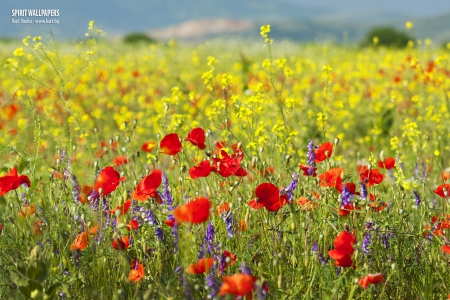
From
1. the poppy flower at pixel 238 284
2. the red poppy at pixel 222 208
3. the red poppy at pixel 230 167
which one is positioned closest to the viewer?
the poppy flower at pixel 238 284

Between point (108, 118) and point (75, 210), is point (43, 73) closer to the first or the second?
point (108, 118)

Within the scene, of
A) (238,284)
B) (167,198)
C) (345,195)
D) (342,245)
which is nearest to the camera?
(238,284)

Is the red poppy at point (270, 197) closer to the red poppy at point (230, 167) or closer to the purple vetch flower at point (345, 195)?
the red poppy at point (230, 167)

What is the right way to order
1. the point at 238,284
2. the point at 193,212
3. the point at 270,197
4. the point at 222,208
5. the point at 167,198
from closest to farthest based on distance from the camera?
the point at 238,284, the point at 193,212, the point at 270,197, the point at 222,208, the point at 167,198

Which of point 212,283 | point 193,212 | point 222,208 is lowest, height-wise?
point 212,283

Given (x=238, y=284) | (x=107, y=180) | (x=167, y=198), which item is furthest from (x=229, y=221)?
(x=238, y=284)

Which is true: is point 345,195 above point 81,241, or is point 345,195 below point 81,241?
above

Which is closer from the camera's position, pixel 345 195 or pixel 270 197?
pixel 270 197

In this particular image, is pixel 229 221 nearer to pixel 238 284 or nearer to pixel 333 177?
pixel 333 177

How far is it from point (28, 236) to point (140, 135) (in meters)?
3.45

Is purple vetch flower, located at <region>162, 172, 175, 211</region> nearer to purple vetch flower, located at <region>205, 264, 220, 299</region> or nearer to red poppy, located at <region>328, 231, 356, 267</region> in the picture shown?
purple vetch flower, located at <region>205, 264, 220, 299</region>

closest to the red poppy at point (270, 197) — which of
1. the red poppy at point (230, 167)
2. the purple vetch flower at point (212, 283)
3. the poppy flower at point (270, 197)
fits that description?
the poppy flower at point (270, 197)

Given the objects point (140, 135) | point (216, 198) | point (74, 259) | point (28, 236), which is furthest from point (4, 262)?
point (140, 135)

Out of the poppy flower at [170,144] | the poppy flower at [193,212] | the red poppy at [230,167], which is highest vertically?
the poppy flower at [170,144]
